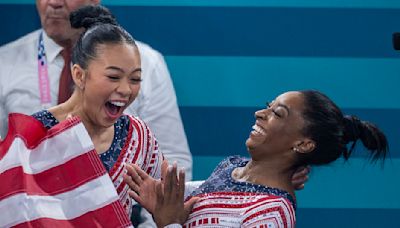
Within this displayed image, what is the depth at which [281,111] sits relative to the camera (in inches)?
94.9

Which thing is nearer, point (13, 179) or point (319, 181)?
point (13, 179)

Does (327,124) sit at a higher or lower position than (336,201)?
higher

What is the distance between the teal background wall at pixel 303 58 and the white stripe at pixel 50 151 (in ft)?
4.40

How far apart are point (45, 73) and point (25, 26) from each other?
308mm

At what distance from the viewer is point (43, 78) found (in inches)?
130

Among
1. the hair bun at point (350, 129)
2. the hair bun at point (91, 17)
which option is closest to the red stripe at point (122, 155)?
the hair bun at point (91, 17)

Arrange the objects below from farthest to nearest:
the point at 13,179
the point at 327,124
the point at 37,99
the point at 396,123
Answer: the point at 396,123 → the point at 37,99 → the point at 327,124 → the point at 13,179

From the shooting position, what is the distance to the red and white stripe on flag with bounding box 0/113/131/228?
2.12 m

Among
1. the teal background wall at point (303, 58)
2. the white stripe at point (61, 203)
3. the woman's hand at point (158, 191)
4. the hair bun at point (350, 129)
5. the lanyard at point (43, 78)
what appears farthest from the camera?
the teal background wall at point (303, 58)

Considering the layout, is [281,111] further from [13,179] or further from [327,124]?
[13,179]

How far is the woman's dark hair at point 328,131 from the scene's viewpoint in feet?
7.86

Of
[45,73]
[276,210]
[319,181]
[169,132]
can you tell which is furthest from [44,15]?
[276,210]

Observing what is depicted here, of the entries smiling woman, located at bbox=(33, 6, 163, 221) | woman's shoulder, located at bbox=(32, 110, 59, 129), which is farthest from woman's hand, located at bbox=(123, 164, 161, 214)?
woman's shoulder, located at bbox=(32, 110, 59, 129)

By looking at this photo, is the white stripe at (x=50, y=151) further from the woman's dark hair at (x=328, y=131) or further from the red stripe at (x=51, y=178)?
the woman's dark hair at (x=328, y=131)
